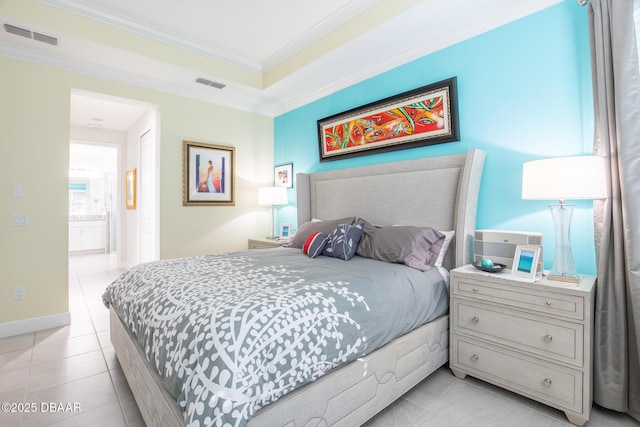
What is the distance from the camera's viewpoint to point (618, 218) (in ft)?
5.74

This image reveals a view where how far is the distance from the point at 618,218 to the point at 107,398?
10.5ft

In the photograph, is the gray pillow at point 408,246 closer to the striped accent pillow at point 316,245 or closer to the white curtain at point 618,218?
the striped accent pillow at point 316,245

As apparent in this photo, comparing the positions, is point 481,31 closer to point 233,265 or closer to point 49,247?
point 233,265

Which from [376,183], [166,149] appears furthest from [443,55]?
[166,149]

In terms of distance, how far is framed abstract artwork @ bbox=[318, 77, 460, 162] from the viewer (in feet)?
8.89

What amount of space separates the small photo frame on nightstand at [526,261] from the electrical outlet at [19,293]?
4202mm

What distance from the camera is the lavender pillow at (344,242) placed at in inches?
102

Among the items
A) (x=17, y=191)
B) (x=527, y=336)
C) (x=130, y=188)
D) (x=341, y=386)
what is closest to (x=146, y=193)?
(x=130, y=188)

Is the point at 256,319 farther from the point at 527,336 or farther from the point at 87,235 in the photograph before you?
the point at 87,235

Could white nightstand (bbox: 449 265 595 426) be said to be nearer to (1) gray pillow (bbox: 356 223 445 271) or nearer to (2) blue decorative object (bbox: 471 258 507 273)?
(2) blue decorative object (bbox: 471 258 507 273)

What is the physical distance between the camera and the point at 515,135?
7.78 feet

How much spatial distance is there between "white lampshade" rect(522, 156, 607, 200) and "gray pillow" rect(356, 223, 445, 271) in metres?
0.78

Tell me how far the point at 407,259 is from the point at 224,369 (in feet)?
5.09

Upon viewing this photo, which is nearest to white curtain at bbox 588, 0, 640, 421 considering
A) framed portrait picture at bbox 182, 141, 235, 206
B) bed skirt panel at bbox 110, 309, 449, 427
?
bed skirt panel at bbox 110, 309, 449, 427
